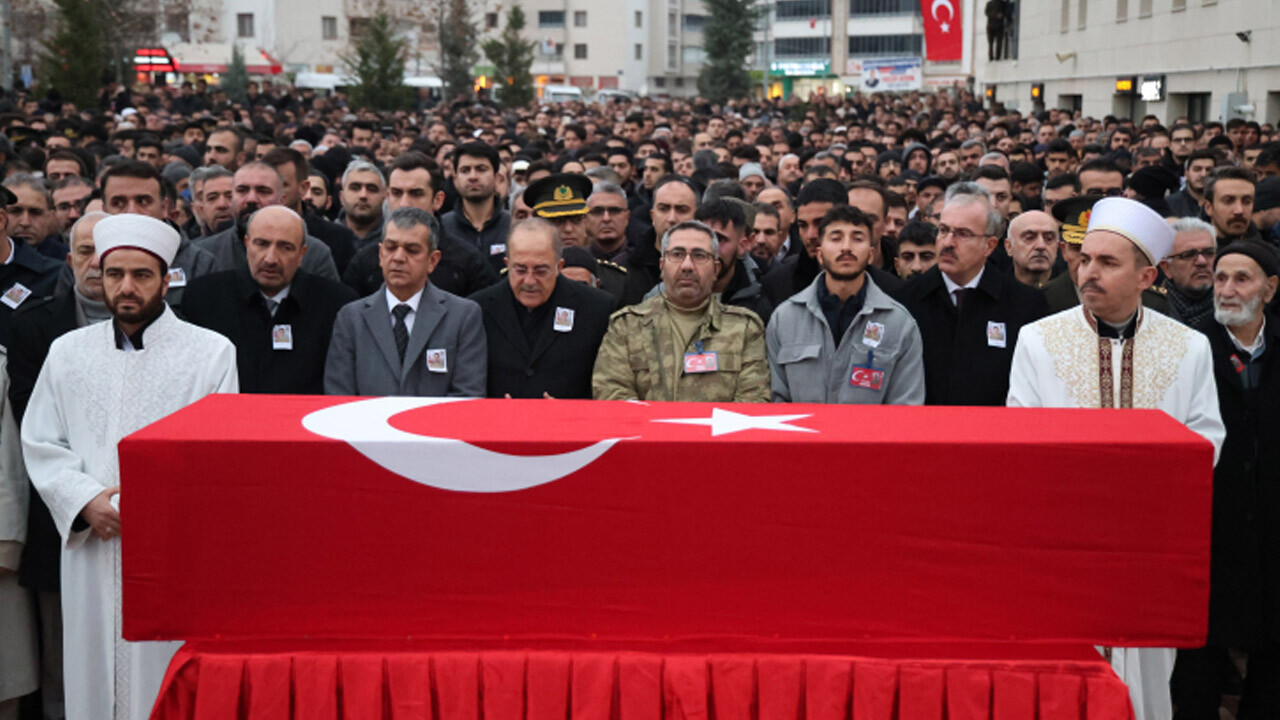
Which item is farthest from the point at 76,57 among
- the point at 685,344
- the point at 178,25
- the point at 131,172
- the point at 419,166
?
the point at 178,25

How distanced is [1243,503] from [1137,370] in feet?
3.38

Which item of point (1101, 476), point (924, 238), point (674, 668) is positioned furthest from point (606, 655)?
point (924, 238)

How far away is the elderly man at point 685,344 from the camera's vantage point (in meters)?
5.16

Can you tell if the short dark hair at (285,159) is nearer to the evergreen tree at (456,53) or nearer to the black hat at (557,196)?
the black hat at (557,196)

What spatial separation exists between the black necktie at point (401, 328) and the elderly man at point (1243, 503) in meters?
3.35

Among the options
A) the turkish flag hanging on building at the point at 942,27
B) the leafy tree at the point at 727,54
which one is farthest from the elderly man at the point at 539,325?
the leafy tree at the point at 727,54

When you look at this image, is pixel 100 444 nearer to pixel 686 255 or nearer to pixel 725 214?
pixel 686 255

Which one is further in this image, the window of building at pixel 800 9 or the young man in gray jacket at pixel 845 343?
the window of building at pixel 800 9

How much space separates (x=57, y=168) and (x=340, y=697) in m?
8.03

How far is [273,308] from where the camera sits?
577 cm

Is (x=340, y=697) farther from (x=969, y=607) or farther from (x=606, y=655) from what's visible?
(x=969, y=607)

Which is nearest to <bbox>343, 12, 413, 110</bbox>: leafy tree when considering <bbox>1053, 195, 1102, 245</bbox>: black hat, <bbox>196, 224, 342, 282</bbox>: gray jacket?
<bbox>196, 224, 342, 282</bbox>: gray jacket

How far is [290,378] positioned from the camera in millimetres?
5520

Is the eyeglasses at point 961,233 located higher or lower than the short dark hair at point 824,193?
lower
